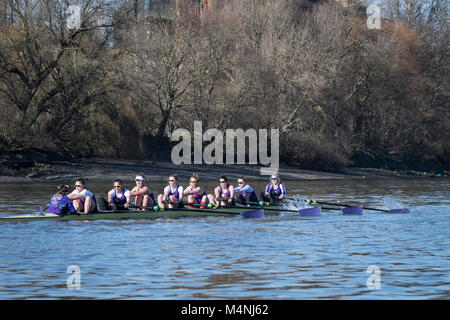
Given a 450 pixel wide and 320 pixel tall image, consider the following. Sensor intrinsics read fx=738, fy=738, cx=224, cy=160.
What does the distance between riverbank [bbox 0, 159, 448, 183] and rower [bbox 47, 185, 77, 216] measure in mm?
18171

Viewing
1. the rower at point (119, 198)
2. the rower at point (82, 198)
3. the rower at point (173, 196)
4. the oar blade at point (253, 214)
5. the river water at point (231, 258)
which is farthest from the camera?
the oar blade at point (253, 214)

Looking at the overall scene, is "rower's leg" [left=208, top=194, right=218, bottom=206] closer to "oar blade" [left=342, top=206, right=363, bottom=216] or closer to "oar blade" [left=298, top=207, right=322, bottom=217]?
"oar blade" [left=298, top=207, right=322, bottom=217]

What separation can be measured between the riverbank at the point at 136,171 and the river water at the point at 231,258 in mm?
13853

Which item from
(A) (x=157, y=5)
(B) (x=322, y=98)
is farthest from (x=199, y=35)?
(B) (x=322, y=98)

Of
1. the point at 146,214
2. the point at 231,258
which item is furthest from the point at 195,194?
the point at 231,258

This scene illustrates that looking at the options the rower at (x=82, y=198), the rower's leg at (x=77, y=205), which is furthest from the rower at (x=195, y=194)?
the rower's leg at (x=77, y=205)

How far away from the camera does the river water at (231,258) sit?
41.1ft

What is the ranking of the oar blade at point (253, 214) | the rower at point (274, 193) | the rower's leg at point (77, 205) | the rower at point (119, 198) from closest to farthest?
the rower's leg at point (77, 205) < the rower at point (119, 198) < the oar blade at point (253, 214) < the rower at point (274, 193)

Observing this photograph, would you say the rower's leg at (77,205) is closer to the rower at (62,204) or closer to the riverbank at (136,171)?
the rower at (62,204)

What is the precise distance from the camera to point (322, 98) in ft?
165

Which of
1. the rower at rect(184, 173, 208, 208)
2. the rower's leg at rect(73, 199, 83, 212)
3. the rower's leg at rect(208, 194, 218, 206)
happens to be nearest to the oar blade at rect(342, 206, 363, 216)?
the rower's leg at rect(208, 194, 218, 206)

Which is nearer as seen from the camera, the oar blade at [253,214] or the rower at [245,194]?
the oar blade at [253,214]

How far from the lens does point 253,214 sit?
2436 centimetres

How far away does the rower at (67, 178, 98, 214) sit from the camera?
21609 millimetres
